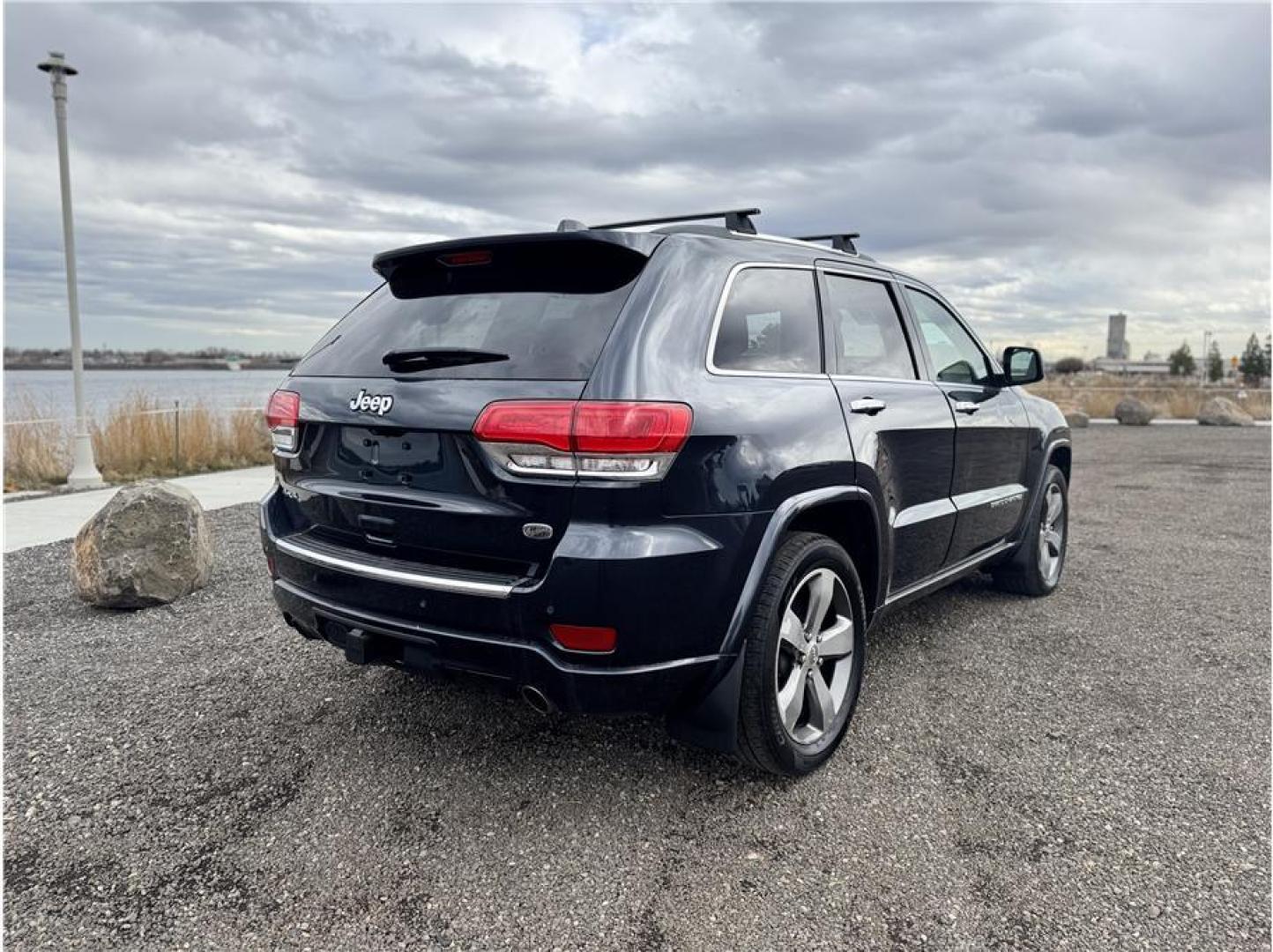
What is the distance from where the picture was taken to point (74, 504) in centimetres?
842

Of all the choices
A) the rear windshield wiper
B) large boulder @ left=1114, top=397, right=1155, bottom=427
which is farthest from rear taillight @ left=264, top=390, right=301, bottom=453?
large boulder @ left=1114, top=397, right=1155, bottom=427

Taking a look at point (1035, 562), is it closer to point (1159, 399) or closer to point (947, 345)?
point (947, 345)

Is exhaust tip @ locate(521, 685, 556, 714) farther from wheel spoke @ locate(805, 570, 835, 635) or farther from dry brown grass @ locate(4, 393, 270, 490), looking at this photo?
dry brown grass @ locate(4, 393, 270, 490)

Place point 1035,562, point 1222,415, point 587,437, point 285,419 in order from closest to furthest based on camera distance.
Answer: point 587,437 → point 285,419 → point 1035,562 → point 1222,415

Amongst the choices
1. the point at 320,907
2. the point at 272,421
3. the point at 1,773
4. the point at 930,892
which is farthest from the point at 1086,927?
the point at 1,773

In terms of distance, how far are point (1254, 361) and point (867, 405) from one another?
84599mm

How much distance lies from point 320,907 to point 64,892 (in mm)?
733

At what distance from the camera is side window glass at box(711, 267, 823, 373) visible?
2.85m

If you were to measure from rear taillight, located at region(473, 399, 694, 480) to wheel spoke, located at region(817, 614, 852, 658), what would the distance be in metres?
1.06

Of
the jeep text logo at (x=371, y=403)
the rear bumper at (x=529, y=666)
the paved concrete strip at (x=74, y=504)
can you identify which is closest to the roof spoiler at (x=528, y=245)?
the jeep text logo at (x=371, y=403)

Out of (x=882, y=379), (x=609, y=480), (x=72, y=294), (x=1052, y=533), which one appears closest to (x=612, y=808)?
(x=609, y=480)

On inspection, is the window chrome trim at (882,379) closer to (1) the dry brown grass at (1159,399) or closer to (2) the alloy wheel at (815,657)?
(2) the alloy wheel at (815,657)

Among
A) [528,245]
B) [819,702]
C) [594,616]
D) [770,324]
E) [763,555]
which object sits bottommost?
[819,702]

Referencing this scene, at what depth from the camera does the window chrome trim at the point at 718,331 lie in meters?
2.72
